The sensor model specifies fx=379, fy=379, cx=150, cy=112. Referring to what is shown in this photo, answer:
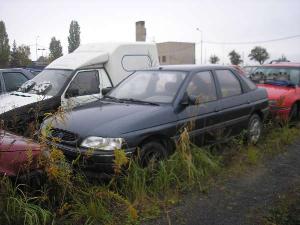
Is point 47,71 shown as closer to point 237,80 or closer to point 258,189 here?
point 237,80

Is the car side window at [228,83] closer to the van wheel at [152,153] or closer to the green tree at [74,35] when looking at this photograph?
the van wheel at [152,153]

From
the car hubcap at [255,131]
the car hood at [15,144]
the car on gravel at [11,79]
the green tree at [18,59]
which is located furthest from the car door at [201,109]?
the green tree at [18,59]

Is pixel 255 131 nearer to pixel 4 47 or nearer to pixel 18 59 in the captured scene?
pixel 18 59

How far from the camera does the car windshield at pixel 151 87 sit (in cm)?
590

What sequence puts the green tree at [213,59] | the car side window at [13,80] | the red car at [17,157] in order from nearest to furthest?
the red car at [17,157], the car side window at [13,80], the green tree at [213,59]

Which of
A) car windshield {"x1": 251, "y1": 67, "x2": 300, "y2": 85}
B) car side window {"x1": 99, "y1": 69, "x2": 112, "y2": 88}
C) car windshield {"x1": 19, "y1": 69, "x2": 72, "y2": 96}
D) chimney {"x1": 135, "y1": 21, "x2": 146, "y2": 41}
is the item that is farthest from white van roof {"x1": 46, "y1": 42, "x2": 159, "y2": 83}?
chimney {"x1": 135, "y1": 21, "x2": 146, "y2": 41}

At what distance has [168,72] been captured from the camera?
20.9ft

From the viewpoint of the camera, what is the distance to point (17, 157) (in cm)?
398

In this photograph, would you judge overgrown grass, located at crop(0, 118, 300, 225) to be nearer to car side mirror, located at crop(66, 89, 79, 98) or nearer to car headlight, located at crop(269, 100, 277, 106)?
car headlight, located at crop(269, 100, 277, 106)

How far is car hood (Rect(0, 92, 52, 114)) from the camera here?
23.1 ft

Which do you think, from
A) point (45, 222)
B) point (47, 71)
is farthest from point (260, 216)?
point (47, 71)

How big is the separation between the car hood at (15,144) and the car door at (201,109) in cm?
224

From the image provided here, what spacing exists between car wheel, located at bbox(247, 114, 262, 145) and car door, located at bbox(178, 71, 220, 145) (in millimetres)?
1230

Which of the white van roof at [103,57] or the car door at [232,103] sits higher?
the white van roof at [103,57]
